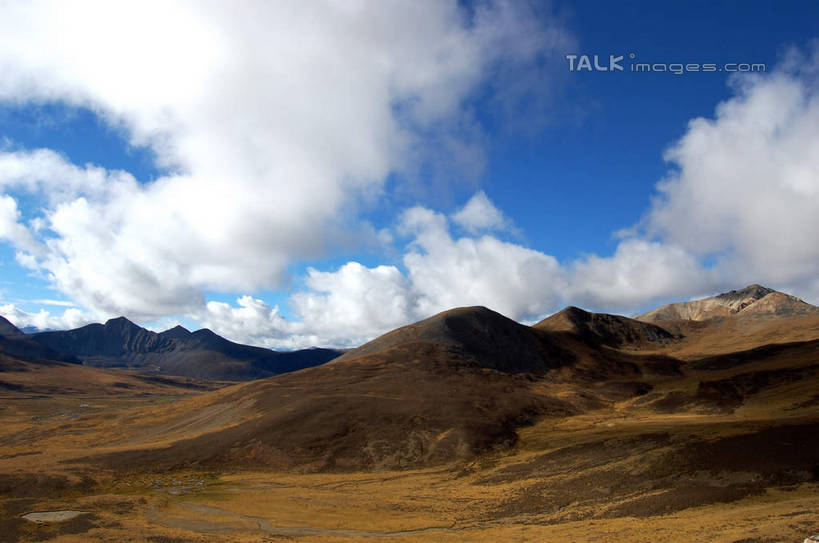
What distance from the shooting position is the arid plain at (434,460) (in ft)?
136

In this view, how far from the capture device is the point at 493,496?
5497 cm

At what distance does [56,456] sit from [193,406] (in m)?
40.6

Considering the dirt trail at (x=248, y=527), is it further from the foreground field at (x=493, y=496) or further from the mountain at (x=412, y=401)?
the mountain at (x=412, y=401)

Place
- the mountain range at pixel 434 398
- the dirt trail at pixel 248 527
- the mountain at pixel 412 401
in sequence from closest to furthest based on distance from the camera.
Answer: the dirt trail at pixel 248 527 < the mountain at pixel 412 401 < the mountain range at pixel 434 398

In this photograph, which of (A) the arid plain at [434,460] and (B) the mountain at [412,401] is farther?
(B) the mountain at [412,401]

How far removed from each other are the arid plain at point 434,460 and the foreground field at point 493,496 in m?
0.31

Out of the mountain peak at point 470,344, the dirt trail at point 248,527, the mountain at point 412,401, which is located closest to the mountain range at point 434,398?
the mountain at point 412,401

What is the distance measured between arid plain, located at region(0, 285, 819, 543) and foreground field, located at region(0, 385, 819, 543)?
0.31m

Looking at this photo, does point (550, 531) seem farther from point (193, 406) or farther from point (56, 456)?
point (193, 406)

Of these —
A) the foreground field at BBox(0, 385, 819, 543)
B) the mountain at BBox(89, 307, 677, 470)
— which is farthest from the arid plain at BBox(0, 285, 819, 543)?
the mountain at BBox(89, 307, 677, 470)

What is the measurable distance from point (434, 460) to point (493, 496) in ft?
78.0

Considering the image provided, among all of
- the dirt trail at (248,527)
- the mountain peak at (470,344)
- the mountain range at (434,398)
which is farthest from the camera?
the mountain peak at (470,344)

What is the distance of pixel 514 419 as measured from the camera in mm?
99062

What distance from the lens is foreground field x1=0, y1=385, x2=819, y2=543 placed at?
38.6 m
